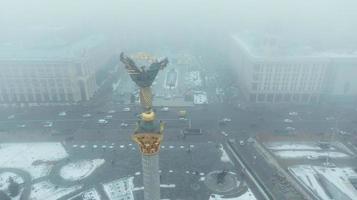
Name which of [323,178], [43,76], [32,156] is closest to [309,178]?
[323,178]

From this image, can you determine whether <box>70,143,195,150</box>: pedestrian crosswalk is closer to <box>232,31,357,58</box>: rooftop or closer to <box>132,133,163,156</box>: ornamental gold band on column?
<box>232,31,357,58</box>: rooftop

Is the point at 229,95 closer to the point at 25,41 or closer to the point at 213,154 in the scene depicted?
the point at 213,154

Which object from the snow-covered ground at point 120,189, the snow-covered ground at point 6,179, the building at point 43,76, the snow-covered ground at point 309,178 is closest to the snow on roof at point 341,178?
the snow-covered ground at point 309,178

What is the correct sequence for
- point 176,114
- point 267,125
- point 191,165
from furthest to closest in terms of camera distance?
point 176,114, point 267,125, point 191,165

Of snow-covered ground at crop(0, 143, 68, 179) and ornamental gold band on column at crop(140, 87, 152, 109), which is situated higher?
ornamental gold band on column at crop(140, 87, 152, 109)

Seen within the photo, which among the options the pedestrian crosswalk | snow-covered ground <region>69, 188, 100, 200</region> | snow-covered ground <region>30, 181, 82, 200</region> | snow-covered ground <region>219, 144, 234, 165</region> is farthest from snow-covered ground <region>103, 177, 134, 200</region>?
snow-covered ground <region>219, 144, 234, 165</region>

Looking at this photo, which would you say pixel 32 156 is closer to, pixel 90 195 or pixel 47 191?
pixel 47 191

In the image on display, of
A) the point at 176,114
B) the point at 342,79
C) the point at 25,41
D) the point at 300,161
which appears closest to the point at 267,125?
the point at 300,161
